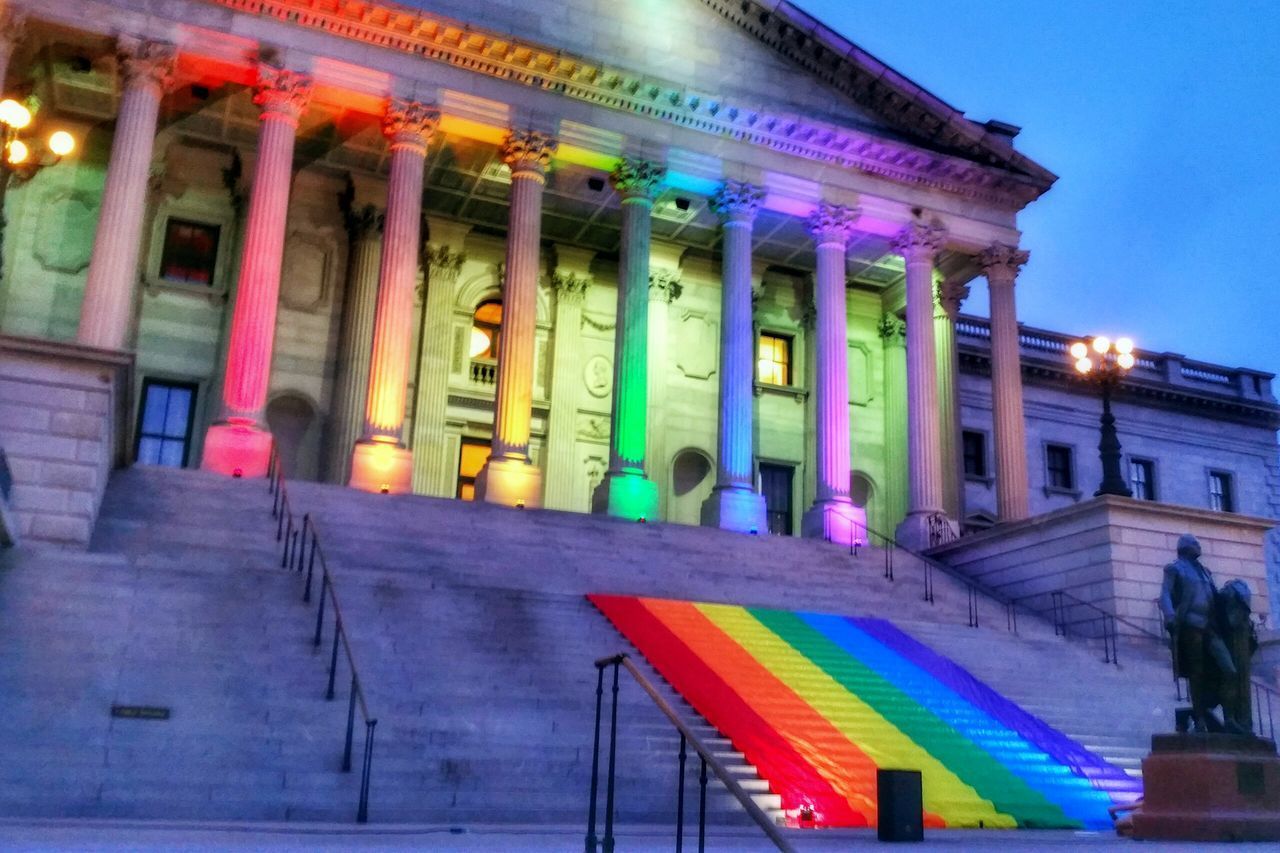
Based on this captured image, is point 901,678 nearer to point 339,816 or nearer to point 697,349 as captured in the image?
point 339,816

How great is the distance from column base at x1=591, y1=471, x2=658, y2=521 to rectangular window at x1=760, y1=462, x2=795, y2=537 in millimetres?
9766

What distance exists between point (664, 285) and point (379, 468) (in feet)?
44.1

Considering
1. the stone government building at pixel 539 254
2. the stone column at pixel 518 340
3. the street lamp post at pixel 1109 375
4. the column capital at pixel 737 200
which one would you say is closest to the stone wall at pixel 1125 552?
the stone government building at pixel 539 254

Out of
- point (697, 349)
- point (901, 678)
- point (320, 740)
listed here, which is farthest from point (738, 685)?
point (697, 349)

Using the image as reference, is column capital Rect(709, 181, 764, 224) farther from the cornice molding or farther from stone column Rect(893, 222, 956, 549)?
stone column Rect(893, 222, 956, 549)

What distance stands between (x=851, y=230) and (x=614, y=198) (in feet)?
22.1

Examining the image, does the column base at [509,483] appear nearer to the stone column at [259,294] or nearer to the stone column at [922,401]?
the stone column at [259,294]

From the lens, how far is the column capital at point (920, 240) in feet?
109

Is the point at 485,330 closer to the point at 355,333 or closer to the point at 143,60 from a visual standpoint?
the point at 355,333

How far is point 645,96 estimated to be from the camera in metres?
30.7

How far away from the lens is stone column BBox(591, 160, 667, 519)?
2805cm

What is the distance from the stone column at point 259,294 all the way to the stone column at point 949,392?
18003mm

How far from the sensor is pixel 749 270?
102 ft

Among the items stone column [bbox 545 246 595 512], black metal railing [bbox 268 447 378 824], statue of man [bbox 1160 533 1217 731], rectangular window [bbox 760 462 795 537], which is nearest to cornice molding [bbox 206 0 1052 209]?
stone column [bbox 545 246 595 512]
